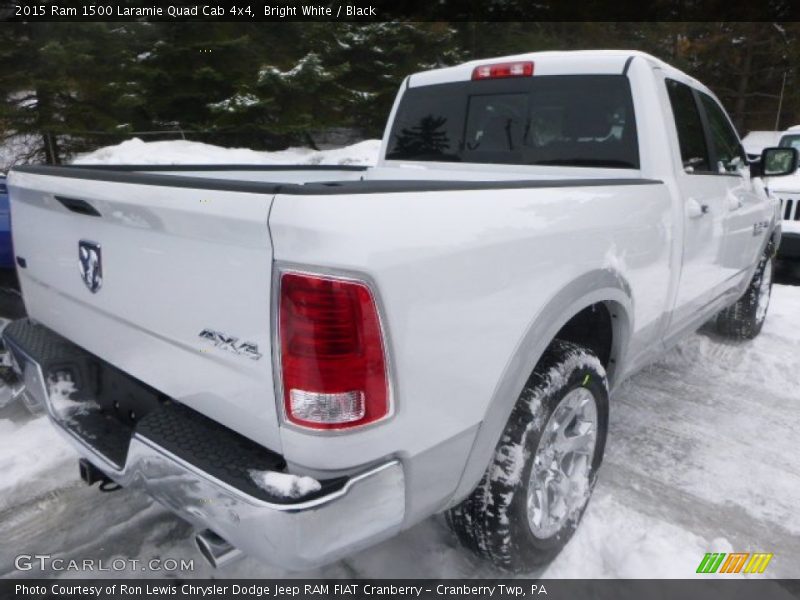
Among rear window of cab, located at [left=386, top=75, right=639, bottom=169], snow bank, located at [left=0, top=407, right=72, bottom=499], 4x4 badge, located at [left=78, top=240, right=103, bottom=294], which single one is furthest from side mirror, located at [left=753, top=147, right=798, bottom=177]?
snow bank, located at [left=0, top=407, right=72, bottom=499]

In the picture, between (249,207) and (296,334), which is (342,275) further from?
(249,207)

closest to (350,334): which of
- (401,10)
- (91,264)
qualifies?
(91,264)

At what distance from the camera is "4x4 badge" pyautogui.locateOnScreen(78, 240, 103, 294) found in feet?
6.20

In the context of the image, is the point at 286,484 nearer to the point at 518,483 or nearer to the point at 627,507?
the point at 518,483

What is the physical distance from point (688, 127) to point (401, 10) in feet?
64.4

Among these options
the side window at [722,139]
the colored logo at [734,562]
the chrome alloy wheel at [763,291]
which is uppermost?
the side window at [722,139]

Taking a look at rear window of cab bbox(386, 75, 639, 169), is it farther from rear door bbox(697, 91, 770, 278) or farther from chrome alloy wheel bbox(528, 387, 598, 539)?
chrome alloy wheel bbox(528, 387, 598, 539)

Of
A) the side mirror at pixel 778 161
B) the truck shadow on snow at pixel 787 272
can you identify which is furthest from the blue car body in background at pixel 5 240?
the truck shadow on snow at pixel 787 272

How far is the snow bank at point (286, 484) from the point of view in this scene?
1.41 m

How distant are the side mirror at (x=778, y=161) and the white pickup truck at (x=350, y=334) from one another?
1.65 meters

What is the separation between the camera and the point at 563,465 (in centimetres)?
236

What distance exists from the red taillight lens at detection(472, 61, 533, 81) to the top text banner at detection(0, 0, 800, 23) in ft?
53.6

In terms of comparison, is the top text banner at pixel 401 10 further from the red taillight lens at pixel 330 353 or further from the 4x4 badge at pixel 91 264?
the red taillight lens at pixel 330 353

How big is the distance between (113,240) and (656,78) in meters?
2.62
